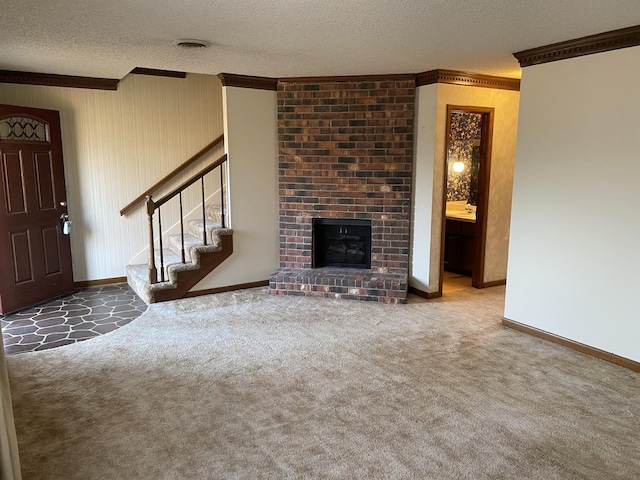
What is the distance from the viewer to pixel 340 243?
548 centimetres

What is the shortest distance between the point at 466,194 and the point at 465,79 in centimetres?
220

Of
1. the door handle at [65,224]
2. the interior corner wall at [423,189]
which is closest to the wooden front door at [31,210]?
the door handle at [65,224]

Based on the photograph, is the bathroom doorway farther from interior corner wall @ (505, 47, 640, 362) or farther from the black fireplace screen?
interior corner wall @ (505, 47, 640, 362)

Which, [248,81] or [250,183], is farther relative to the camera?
[250,183]

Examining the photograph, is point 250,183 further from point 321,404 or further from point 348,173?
point 321,404

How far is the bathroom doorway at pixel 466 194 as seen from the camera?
5.14 m

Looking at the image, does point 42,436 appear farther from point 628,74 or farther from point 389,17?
point 628,74

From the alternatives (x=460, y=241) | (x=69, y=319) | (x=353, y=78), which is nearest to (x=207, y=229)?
(x=69, y=319)

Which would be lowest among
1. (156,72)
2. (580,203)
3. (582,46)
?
(580,203)

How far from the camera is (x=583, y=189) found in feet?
11.5

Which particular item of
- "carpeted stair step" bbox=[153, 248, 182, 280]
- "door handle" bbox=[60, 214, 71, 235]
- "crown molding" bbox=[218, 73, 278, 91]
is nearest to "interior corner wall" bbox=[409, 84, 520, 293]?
"crown molding" bbox=[218, 73, 278, 91]

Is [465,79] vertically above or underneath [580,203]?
above

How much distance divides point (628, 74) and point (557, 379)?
2.17 meters

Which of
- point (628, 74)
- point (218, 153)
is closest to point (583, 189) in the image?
point (628, 74)
